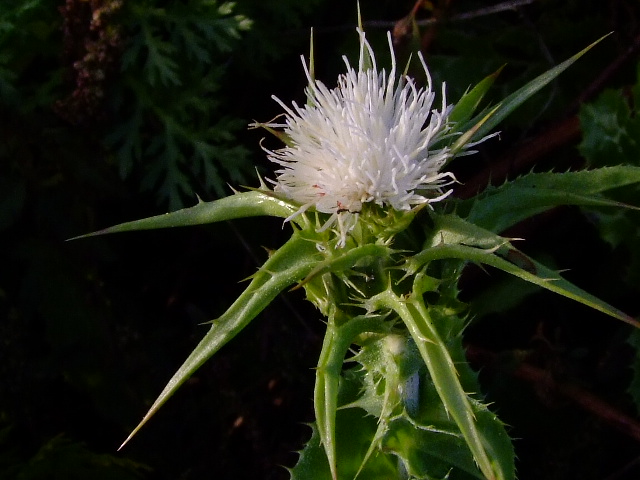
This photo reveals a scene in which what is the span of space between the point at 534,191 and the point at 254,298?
1.42ft

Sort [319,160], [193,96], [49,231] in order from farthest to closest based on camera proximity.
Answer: [49,231] → [193,96] → [319,160]

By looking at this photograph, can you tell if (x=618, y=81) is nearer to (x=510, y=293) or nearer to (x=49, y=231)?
(x=510, y=293)

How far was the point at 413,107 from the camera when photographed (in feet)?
3.78

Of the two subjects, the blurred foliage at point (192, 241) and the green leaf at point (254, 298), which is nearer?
the green leaf at point (254, 298)

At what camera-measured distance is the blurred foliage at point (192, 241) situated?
1911mm

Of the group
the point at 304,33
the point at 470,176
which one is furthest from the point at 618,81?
the point at 304,33

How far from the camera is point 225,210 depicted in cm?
116

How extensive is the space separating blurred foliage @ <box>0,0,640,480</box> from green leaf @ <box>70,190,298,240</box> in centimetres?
70

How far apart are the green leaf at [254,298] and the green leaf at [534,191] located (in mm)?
256

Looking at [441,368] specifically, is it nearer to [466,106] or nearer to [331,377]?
[331,377]

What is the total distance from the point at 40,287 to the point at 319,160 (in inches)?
47.3

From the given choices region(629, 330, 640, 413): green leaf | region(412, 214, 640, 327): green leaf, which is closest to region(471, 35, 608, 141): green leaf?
region(412, 214, 640, 327): green leaf

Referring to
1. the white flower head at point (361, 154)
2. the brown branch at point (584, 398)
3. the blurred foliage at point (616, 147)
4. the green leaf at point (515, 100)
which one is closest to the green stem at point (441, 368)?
the white flower head at point (361, 154)

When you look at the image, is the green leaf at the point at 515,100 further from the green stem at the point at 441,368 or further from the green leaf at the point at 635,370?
the green leaf at the point at 635,370
